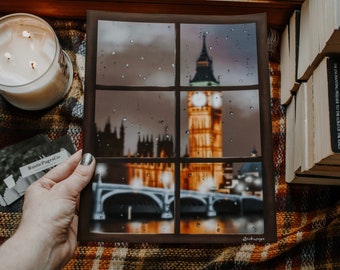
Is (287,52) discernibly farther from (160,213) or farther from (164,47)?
(160,213)

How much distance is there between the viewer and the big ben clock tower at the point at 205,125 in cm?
91

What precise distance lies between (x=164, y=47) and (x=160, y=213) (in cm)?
30

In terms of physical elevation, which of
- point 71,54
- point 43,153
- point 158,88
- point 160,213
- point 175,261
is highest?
point 71,54

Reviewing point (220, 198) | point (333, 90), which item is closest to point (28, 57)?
point (220, 198)

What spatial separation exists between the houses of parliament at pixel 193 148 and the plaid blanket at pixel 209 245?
0.19 meters

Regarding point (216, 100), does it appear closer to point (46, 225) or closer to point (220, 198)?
point (220, 198)

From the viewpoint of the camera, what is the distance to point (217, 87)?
929mm

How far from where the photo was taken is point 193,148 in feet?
2.99

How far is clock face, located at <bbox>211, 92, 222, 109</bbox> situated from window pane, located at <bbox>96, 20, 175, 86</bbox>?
8cm

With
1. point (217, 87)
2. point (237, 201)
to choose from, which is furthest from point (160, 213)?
point (217, 87)

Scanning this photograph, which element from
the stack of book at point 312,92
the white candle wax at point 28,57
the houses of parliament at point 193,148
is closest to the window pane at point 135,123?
the houses of parliament at point 193,148

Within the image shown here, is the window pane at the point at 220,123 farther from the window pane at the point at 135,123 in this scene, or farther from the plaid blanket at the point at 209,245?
the plaid blanket at the point at 209,245

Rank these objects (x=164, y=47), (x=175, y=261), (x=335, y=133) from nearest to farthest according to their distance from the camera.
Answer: (x=335, y=133), (x=164, y=47), (x=175, y=261)

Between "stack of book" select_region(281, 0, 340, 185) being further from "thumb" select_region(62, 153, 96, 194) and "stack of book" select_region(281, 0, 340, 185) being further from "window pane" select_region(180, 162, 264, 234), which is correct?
"thumb" select_region(62, 153, 96, 194)
